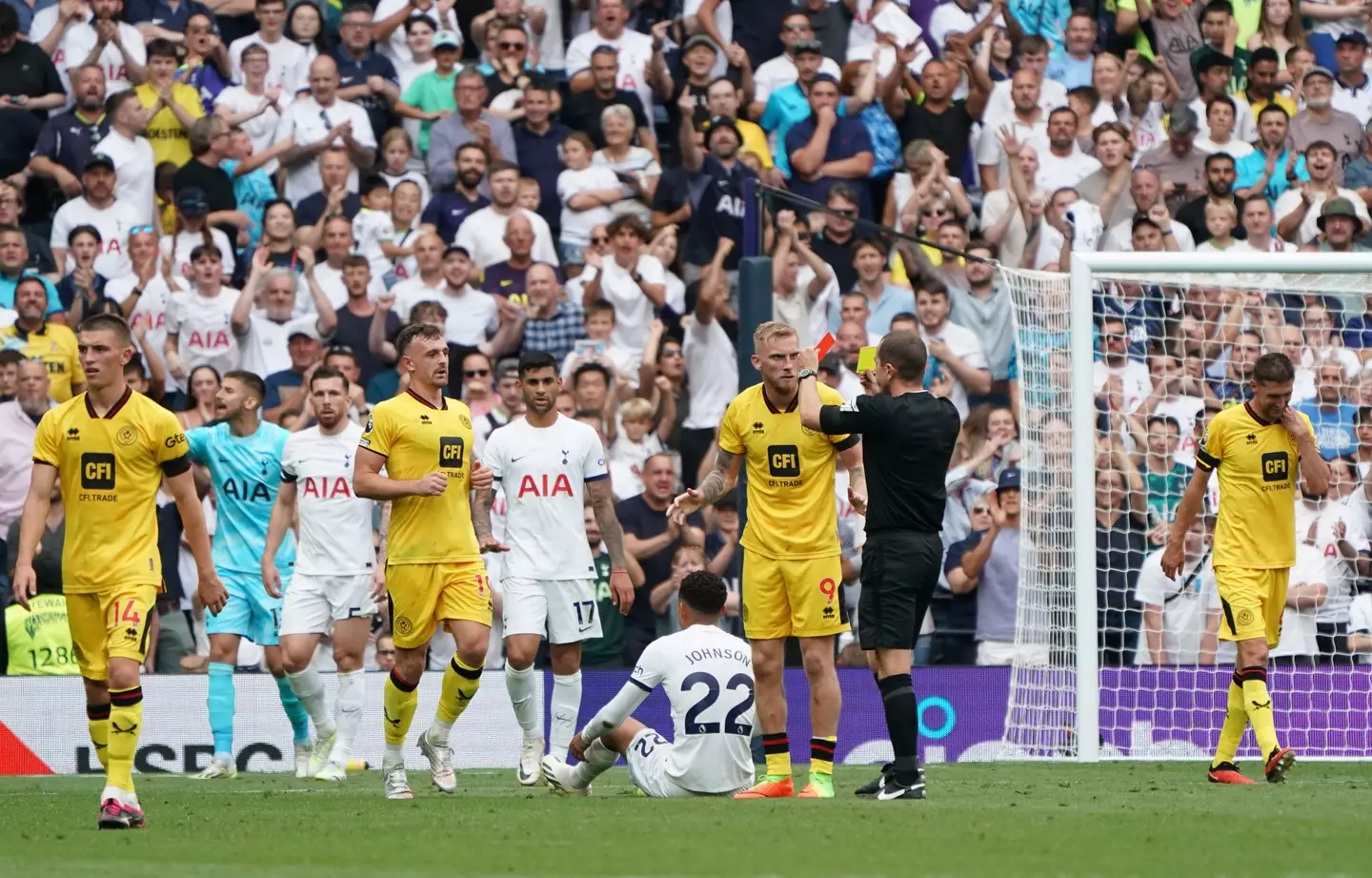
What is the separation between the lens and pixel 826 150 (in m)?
19.5

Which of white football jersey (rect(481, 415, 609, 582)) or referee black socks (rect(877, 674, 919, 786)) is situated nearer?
referee black socks (rect(877, 674, 919, 786))

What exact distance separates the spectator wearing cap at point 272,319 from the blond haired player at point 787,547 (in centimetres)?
767

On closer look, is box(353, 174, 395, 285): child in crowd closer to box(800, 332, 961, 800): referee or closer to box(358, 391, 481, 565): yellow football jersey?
box(358, 391, 481, 565): yellow football jersey

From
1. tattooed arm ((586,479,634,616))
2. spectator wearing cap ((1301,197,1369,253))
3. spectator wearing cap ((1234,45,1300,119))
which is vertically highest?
spectator wearing cap ((1234,45,1300,119))

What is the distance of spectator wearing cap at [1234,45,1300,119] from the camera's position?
68.4 ft

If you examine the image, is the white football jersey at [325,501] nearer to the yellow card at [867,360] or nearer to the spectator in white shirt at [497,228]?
the yellow card at [867,360]

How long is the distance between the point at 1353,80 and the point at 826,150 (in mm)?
5927

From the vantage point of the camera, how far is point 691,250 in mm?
18859

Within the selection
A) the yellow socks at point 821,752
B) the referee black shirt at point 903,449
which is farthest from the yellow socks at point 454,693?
the referee black shirt at point 903,449

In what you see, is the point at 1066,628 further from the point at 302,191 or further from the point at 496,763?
the point at 302,191

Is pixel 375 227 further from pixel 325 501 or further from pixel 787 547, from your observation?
pixel 787 547

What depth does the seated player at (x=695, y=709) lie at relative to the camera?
1049 cm

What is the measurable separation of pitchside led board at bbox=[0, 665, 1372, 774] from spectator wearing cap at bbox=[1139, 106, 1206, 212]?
6226mm

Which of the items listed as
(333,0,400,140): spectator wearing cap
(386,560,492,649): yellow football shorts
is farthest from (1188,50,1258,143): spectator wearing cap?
(386,560,492,649): yellow football shorts
